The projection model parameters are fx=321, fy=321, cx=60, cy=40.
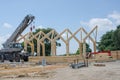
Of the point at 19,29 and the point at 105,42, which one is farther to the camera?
the point at 105,42

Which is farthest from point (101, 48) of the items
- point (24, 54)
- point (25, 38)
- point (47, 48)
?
point (24, 54)

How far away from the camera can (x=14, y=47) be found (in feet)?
179

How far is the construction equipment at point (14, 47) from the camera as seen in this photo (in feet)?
179

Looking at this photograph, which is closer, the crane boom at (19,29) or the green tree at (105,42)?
the crane boom at (19,29)

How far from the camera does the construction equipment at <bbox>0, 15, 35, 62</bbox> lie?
2153 inches

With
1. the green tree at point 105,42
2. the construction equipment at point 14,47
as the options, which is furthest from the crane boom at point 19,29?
the green tree at point 105,42

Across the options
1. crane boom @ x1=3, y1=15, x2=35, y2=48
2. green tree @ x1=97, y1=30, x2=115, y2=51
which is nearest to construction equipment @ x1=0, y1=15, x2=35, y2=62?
crane boom @ x1=3, y1=15, x2=35, y2=48

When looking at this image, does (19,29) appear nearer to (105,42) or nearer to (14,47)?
(14,47)

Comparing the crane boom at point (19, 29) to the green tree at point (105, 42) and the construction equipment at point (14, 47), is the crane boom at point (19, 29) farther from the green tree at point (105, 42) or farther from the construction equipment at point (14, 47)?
the green tree at point (105, 42)

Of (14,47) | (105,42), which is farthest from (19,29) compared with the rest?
A: (105,42)

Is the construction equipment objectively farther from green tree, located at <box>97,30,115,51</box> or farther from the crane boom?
green tree, located at <box>97,30,115,51</box>

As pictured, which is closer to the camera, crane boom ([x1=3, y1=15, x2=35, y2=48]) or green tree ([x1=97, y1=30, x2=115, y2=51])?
crane boom ([x1=3, y1=15, x2=35, y2=48])

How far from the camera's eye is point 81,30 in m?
64.4

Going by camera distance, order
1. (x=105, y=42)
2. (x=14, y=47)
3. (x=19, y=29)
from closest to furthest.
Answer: (x=14, y=47) → (x=19, y=29) → (x=105, y=42)
